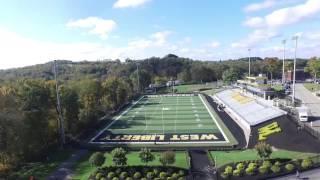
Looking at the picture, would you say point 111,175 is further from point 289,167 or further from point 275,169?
point 289,167

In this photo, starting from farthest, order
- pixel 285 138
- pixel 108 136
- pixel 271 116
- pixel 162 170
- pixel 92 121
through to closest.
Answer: pixel 92 121 → pixel 108 136 → pixel 271 116 → pixel 285 138 → pixel 162 170

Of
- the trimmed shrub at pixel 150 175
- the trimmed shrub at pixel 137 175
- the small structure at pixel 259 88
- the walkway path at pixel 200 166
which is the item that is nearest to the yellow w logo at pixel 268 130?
the walkway path at pixel 200 166

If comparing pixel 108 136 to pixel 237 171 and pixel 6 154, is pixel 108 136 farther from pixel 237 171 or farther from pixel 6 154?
pixel 237 171

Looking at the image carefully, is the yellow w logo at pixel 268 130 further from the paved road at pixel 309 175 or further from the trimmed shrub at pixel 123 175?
the trimmed shrub at pixel 123 175

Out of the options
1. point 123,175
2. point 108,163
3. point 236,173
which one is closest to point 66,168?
point 108,163

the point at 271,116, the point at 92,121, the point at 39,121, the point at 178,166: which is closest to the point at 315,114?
the point at 271,116
